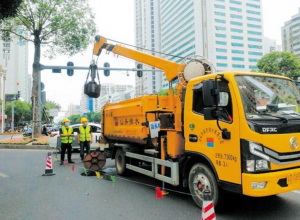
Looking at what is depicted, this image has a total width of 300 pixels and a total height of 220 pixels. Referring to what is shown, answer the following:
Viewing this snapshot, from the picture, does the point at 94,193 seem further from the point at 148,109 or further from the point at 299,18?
the point at 299,18

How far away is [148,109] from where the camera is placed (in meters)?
5.96

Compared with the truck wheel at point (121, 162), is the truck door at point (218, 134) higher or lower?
higher

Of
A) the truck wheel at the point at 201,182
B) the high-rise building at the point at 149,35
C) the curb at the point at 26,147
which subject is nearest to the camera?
the truck wheel at the point at 201,182

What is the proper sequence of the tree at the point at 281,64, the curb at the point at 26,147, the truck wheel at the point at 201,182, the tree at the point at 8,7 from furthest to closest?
the tree at the point at 281,64 → the curb at the point at 26,147 → the tree at the point at 8,7 → the truck wheel at the point at 201,182

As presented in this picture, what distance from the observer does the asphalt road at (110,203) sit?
4.33 m

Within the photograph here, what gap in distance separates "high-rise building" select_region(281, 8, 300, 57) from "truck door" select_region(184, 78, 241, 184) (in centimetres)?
11176

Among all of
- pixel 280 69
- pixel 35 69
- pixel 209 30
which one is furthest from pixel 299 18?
pixel 35 69

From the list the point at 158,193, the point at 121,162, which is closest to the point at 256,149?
the point at 158,193

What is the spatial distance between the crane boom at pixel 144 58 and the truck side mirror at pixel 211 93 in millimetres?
2089

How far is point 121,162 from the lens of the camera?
24.7ft

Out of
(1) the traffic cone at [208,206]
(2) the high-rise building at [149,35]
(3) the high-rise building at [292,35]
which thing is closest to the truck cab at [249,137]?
(1) the traffic cone at [208,206]

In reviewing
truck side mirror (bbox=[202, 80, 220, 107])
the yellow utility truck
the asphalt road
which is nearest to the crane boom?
the yellow utility truck

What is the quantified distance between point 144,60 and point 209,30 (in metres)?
93.5

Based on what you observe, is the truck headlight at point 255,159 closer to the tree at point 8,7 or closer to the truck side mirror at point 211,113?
the truck side mirror at point 211,113
